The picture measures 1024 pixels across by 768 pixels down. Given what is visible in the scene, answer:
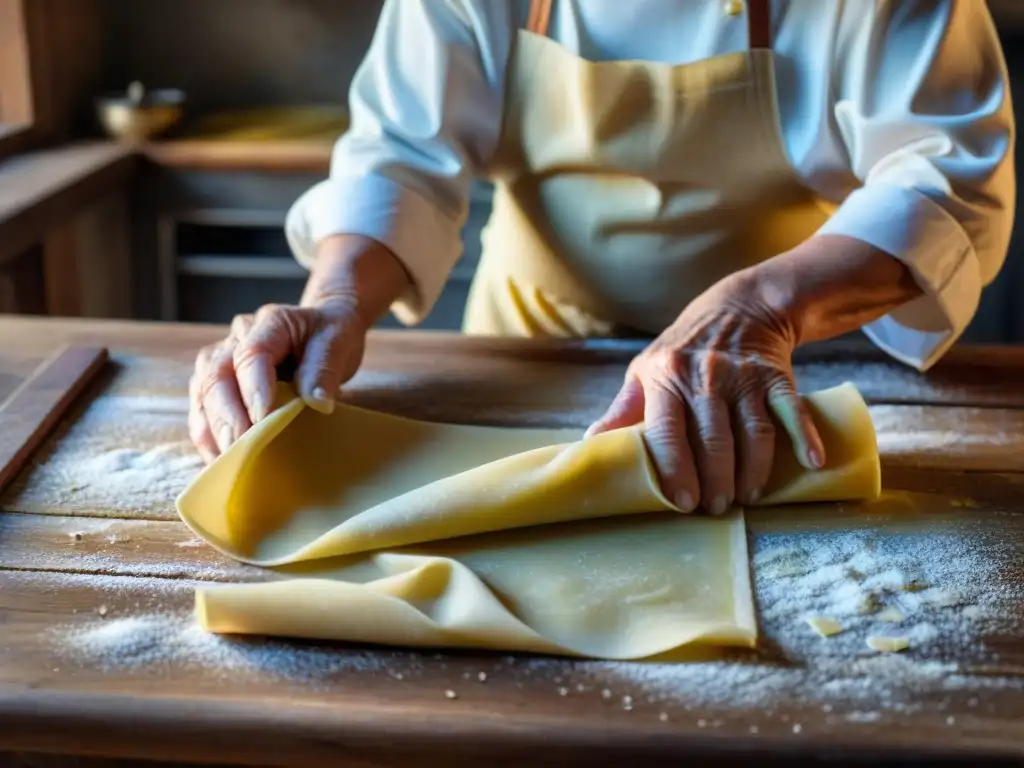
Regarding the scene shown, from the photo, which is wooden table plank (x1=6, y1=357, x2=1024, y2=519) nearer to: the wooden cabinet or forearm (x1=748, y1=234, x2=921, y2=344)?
forearm (x1=748, y1=234, x2=921, y2=344)

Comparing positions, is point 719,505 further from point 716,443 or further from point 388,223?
point 388,223

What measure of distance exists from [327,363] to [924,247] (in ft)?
1.85

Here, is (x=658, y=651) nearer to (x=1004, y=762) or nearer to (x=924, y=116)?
(x=1004, y=762)

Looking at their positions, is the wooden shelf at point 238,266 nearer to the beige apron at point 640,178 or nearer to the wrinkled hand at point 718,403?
the beige apron at point 640,178

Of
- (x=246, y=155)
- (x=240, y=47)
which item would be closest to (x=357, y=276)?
(x=246, y=155)

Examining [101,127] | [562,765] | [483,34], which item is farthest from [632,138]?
[101,127]

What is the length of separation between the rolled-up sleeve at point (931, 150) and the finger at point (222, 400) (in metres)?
0.57

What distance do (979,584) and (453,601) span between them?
0.36 m

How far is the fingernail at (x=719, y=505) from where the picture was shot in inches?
34.2

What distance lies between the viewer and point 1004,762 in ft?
2.01

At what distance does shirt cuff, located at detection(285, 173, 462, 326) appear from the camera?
46.8 inches

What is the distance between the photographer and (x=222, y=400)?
3.20 feet

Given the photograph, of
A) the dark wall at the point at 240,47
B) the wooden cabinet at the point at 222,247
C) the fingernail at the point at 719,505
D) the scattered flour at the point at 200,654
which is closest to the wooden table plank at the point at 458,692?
the scattered flour at the point at 200,654

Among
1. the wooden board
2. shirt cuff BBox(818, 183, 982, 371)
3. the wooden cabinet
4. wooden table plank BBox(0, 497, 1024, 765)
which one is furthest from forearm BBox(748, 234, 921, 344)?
the wooden cabinet
